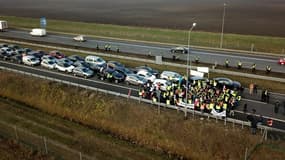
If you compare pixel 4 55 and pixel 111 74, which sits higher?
pixel 4 55

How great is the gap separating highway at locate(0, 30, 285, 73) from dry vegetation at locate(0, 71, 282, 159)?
1993 cm

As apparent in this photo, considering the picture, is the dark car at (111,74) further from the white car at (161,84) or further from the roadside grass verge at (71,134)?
the roadside grass verge at (71,134)

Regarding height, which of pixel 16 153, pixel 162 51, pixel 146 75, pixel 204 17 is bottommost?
pixel 16 153

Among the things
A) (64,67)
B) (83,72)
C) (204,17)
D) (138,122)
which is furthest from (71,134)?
(204,17)

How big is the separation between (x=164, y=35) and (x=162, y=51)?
56.5 ft

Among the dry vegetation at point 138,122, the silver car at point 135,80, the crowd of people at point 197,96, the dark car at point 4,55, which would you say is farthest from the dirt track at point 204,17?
the dry vegetation at point 138,122

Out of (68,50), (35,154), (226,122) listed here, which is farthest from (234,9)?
(35,154)

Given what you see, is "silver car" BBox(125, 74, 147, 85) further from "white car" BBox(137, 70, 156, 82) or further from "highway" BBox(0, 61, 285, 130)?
"white car" BBox(137, 70, 156, 82)

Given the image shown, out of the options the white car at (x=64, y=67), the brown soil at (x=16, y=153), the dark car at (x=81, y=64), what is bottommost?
the brown soil at (x=16, y=153)

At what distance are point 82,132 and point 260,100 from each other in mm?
18587

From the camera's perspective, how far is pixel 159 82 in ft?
114

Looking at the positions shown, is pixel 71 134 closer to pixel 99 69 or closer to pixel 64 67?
pixel 99 69

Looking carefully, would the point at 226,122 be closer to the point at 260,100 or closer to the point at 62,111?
the point at 260,100

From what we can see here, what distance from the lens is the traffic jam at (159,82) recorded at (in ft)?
97.4
